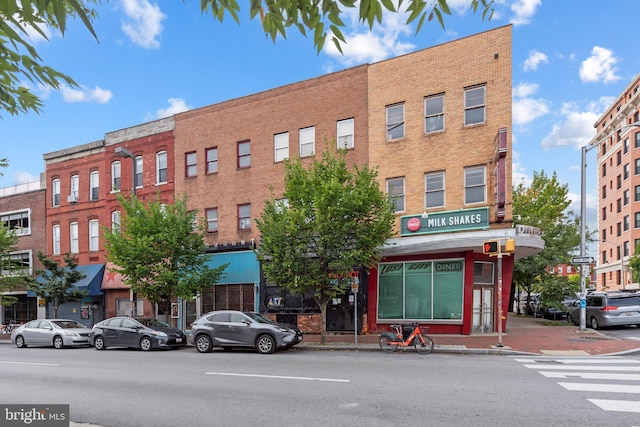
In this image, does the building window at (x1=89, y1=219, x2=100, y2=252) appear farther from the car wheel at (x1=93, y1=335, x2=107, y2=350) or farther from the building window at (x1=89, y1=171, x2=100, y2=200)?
the car wheel at (x1=93, y1=335, x2=107, y2=350)

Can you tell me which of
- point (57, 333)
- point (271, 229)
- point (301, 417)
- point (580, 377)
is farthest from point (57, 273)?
point (580, 377)

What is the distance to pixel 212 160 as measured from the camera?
25234mm

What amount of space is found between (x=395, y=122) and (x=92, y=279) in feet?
63.3

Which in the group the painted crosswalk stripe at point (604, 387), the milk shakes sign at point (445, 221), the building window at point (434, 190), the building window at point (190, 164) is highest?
the building window at point (190, 164)

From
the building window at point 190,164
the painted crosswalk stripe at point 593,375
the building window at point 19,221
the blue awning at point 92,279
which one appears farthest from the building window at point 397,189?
the building window at point 19,221

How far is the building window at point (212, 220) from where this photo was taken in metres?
24.9

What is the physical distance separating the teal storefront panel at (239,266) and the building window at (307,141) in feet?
18.5

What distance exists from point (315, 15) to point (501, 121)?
1708 cm

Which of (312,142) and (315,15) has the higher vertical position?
(312,142)

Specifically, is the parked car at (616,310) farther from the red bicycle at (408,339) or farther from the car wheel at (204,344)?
the car wheel at (204,344)

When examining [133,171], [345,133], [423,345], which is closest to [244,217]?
[133,171]

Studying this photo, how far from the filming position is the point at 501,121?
1842cm

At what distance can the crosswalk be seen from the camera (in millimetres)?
7652

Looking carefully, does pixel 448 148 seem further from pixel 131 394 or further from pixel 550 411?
pixel 131 394
